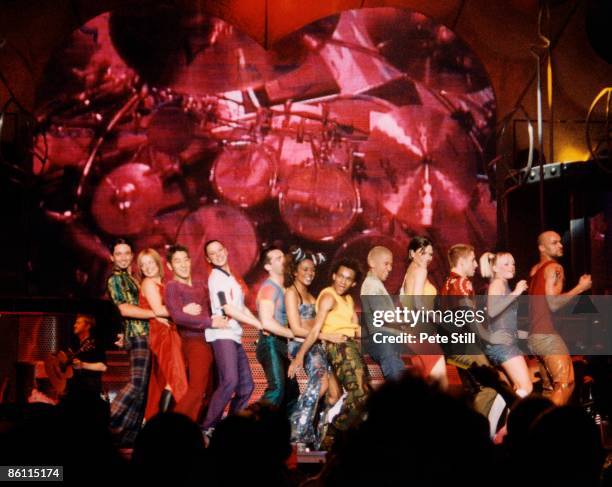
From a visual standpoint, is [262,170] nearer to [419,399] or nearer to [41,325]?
[41,325]

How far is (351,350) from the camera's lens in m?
7.46

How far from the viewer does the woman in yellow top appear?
7.32 meters

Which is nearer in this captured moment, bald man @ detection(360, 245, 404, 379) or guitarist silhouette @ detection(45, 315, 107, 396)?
guitarist silhouette @ detection(45, 315, 107, 396)

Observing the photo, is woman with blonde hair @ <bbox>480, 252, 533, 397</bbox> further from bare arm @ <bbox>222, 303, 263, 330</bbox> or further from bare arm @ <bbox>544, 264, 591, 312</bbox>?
bare arm @ <bbox>222, 303, 263, 330</bbox>

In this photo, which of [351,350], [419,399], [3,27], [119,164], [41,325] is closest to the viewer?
[419,399]

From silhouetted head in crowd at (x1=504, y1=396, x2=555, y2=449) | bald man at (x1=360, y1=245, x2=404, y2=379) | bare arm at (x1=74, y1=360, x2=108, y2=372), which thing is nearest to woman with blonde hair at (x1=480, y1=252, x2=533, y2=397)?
bald man at (x1=360, y1=245, x2=404, y2=379)

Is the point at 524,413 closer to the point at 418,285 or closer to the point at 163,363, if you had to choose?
the point at 418,285

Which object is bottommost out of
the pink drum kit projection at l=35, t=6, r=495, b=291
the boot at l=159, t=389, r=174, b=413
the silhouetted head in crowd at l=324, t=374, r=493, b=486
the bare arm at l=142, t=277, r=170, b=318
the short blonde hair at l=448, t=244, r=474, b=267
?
the boot at l=159, t=389, r=174, b=413

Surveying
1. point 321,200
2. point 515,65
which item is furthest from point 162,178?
point 515,65

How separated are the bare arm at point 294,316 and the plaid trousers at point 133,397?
1.16 m

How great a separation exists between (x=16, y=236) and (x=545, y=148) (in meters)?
5.60

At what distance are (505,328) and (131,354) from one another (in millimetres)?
2909

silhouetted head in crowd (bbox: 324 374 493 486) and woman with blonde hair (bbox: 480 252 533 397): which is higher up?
woman with blonde hair (bbox: 480 252 533 397)

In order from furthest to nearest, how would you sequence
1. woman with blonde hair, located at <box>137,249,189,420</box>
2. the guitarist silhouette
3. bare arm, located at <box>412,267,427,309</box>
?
bare arm, located at <box>412,267,427,309</box>, woman with blonde hair, located at <box>137,249,189,420</box>, the guitarist silhouette
